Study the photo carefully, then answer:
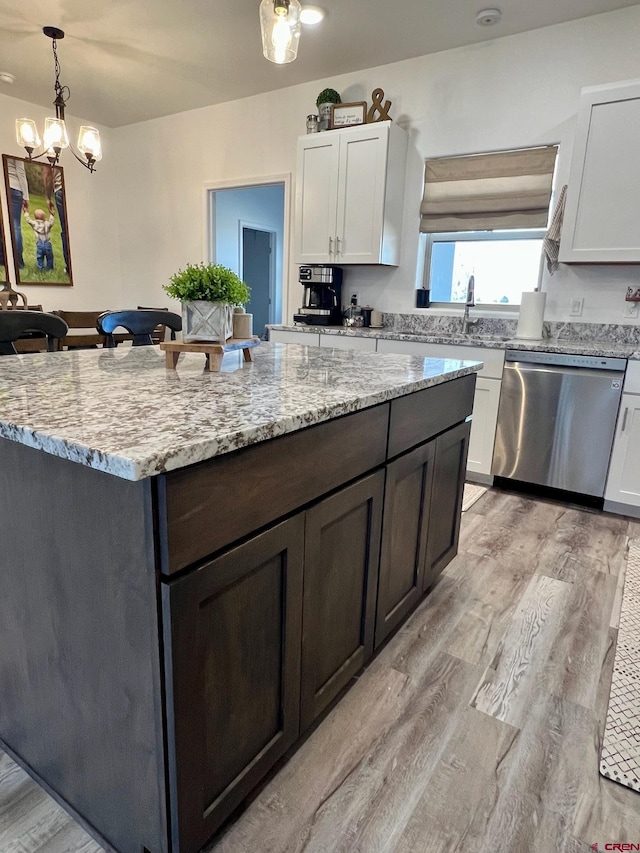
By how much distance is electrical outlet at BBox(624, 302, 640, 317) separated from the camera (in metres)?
3.08

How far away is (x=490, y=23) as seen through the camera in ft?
10.0

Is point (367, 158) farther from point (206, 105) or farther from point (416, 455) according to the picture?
point (416, 455)

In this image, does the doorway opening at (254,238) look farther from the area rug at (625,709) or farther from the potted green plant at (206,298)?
the area rug at (625,709)

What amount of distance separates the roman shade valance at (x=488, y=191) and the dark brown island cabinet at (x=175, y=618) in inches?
107

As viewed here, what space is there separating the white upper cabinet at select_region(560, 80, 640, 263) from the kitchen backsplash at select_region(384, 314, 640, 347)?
0.48 meters

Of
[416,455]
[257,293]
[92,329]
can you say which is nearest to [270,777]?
[416,455]

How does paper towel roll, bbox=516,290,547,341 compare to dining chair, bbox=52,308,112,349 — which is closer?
paper towel roll, bbox=516,290,547,341

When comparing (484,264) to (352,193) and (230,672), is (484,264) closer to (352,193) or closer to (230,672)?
(352,193)

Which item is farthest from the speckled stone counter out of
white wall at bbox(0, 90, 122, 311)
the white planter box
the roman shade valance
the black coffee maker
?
white wall at bbox(0, 90, 122, 311)

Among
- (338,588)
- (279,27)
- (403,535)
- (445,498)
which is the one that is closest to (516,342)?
(445,498)

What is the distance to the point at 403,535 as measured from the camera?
1593 mm

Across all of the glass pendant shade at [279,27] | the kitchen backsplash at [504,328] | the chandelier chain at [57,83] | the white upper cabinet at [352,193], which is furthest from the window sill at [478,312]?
the chandelier chain at [57,83]

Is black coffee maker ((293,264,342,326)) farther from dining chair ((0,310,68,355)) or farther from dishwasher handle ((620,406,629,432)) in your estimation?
dining chair ((0,310,68,355))

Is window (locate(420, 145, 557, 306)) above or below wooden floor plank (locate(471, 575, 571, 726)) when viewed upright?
above
